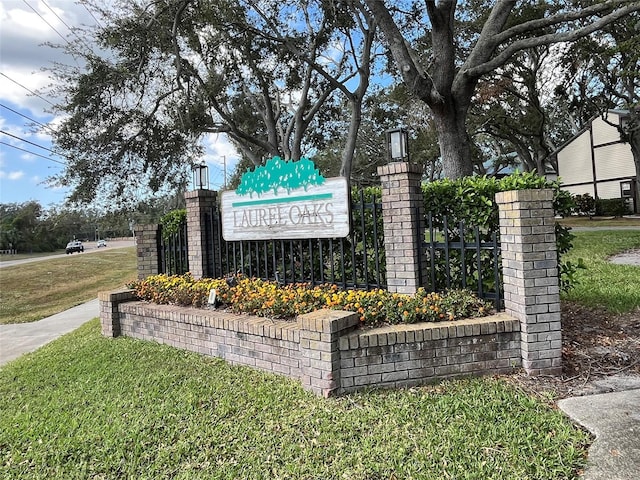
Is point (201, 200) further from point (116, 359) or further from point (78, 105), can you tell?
point (78, 105)

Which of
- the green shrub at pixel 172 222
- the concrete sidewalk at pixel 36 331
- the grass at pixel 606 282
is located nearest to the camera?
the grass at pixel 606 282

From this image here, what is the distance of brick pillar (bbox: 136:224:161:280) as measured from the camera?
6.54 metres

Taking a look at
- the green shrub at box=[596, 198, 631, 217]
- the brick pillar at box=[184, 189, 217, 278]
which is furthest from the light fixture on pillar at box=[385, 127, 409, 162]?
the green shrub at box=[596, 198, 631, 217]

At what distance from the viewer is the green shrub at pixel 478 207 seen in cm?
401

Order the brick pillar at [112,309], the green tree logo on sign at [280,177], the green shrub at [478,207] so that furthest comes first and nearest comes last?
the brick pillar at [112,309], the green tree logo on sign at [280,177], the green shrub at [478,207]

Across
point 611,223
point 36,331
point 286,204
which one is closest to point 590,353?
point 286,204

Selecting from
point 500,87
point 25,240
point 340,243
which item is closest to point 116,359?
point 340,243

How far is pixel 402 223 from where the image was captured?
4.20 metres

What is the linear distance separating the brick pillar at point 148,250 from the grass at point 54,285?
5688 mm

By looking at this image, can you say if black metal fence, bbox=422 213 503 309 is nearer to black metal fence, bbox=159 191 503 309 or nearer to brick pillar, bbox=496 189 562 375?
black metal fence, bbox=159 191 503 309

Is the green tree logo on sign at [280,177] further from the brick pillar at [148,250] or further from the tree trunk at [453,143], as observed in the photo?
the tree trunk at [453,143]

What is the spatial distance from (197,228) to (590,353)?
458cm

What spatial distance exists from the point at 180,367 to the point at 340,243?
78.9 inches

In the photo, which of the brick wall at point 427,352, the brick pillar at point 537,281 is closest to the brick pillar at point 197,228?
the brick wall at point 427,352
